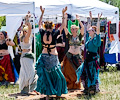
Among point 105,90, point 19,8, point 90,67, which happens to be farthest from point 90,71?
point 19,8

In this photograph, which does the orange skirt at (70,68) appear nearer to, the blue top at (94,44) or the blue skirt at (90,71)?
the blue skirt at (90,71)

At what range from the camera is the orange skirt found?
7336mm

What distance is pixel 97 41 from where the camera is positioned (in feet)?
21.3

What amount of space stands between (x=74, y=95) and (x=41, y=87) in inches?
40.6

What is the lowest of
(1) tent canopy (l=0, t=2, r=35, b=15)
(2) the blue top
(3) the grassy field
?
(3) the grassy field

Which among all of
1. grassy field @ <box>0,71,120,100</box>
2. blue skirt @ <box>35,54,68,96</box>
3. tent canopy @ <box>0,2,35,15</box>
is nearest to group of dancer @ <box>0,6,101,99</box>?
blue skirt @ <box>35,54,68,96</box>

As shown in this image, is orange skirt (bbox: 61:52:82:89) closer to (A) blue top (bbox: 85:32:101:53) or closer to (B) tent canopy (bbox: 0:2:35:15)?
(A) blue top (bbox: 85:32:101:53)

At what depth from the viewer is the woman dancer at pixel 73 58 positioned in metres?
7.10

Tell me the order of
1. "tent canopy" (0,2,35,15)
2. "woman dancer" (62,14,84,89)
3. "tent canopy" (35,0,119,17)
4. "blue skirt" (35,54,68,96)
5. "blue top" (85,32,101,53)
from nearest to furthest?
1. "blue skirt" (35,54,68,96)
2. "blue top" (85,32,101,53)
3. "woman dancer" (62,14,84,89)
4. "tent canopy" (0,2,35,15)
5. "tent canopy" (35,0,119,17)

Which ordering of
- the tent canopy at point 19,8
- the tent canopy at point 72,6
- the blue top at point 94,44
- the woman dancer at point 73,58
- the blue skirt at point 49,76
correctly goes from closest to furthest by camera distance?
1. the blue skirt at point 49,76
2. the blue top at point 94,44
3. the woman dancer at point 73,58
4. the tent canopy at point 19,8
5. the tent canopy at point 72,6

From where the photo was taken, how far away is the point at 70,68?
24.4ft

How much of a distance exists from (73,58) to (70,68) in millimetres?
286

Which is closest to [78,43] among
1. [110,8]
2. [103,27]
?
[110,8]

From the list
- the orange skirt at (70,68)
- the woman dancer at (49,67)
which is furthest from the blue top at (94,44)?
the woman dancer at (49,67)
